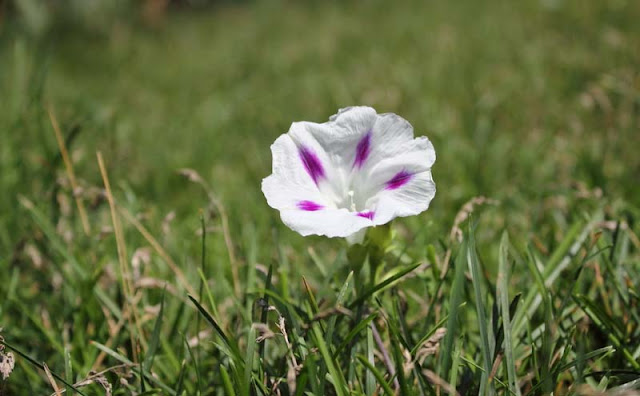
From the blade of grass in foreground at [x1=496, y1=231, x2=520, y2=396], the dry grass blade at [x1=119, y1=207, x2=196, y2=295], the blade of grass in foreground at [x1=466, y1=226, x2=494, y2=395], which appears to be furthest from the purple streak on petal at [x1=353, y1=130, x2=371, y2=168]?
the dry grass blade at [x1=119, y1=207, x2=196, y2=295]

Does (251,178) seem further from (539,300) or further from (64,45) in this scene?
(64,45)

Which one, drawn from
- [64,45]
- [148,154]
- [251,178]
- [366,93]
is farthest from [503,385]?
[64,45]

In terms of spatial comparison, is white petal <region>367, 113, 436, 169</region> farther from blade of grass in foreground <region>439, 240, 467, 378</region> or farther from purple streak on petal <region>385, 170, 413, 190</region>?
blade of grass in foreground <region>439, 240, 467, 378</region>

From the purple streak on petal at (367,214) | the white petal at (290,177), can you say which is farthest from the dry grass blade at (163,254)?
the purple streak on petal at (367,214)

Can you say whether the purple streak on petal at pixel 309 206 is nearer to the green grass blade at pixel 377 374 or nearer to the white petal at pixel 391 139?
the white petal at pixel 391 139

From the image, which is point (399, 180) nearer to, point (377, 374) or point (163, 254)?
point (377, 374)

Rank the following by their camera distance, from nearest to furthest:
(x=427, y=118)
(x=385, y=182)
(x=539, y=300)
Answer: (x=385, y=182)
(x=539, y=300)
(x=427, y=118)

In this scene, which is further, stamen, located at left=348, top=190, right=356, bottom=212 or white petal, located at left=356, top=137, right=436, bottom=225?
stamen, located at left=348, top=190, right=356, bottom=212
